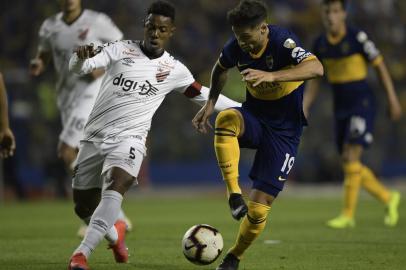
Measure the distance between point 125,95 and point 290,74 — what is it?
58.5 inches

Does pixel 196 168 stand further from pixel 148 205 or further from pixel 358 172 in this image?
pixel 358 172

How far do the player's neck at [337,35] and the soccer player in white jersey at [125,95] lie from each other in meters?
4.61

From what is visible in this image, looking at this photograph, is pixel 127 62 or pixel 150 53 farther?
pixel 150 53

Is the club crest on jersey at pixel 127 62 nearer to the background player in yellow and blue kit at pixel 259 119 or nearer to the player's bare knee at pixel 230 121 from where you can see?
the background player in yellow and blue kit at pixel 259 119

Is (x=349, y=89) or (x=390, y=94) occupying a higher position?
(x=390, y=94)

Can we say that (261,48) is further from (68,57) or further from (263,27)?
(68,57)

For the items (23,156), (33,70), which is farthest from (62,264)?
(23,156)

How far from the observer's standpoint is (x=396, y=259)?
730cm

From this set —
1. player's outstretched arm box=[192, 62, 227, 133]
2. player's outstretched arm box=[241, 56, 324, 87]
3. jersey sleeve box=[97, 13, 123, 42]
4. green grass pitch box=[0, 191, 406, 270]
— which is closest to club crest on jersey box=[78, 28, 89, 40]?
jersey sleeve box=[97, 13, 123, 42]

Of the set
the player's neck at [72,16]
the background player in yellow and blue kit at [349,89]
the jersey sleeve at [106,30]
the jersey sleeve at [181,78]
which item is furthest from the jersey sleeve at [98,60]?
the background player in yellow and blue kit at [349,89]

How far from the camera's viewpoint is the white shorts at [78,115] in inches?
398

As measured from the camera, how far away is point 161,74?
698 cm

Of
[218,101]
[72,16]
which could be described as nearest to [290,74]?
[218,101]

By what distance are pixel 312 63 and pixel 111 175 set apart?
170cm
